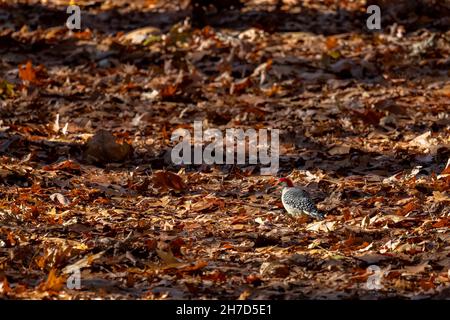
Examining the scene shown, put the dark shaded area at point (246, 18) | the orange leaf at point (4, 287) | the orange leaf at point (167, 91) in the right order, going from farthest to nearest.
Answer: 1. the dark shaded area at point (246, 18)
2. the orange leaf at point (167, 91)
3. the orange leaf at point (4, 287)

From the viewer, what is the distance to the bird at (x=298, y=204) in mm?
7438

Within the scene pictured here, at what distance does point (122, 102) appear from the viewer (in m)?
11.5

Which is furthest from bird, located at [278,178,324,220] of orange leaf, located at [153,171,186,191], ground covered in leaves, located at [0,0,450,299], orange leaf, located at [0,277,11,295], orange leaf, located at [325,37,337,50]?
orange leaf, located at [325,37,337,50]

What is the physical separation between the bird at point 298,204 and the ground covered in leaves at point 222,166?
4.2 inches

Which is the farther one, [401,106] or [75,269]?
[401,106]

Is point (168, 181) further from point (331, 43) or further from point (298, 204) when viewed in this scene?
point (331, 43)

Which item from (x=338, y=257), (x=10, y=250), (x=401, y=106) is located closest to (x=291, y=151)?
(x=401, y=106)

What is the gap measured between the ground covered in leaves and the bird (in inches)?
4.2

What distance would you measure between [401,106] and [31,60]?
5.32 meters

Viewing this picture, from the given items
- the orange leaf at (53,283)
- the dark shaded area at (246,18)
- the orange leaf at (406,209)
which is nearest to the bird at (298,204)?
the orange leaf at (406,209)

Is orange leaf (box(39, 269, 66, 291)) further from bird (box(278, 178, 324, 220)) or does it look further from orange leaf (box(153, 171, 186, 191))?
orange leaf (box(153, 171, 186, 191))

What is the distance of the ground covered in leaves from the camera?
20.4 feet

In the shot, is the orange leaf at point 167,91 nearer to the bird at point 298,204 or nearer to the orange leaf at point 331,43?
the orange leaf at point 331,43
